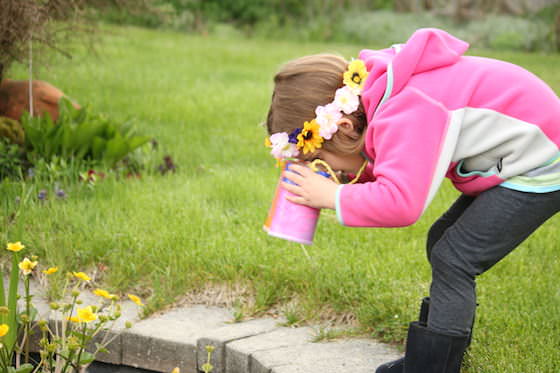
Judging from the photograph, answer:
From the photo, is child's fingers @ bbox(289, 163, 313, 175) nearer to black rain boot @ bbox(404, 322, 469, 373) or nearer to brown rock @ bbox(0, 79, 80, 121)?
black rain boot @ bbox(404, 322, 469, 373)

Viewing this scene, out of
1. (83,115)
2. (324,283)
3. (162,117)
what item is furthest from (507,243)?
(162,117)

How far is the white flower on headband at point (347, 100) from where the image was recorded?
1.95 meters

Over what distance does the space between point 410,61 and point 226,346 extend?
1.19 metres

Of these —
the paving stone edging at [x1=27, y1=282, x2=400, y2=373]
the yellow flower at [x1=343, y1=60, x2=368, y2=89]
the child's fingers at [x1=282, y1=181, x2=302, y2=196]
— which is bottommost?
the paving stone edging at [x1=27, y1=282, x2=400, y2=373]

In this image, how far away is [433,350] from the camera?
6.36 ft

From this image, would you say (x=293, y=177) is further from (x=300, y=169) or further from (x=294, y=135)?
(x=294, y=135)

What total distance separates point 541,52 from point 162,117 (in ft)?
25.9

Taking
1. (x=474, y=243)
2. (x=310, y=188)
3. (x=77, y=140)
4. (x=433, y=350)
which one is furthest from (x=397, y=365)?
(x=77, y=140)

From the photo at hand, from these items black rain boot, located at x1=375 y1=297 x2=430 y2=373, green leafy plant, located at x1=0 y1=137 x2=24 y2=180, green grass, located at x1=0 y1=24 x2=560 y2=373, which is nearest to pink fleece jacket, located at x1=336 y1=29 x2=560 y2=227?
black rain boot, located at x1=375 y1=297 x2=430 y2=373

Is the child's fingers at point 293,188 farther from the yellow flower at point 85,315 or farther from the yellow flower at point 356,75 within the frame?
the yellow flower at point 85,315

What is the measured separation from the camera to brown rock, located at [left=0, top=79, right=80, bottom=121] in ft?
15.1

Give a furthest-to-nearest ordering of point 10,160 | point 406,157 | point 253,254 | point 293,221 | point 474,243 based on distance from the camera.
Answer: point 10,160 → point 253,254 → point 293,221 → point 474,243 → point 406,157

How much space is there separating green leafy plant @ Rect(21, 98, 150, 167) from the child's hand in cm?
221

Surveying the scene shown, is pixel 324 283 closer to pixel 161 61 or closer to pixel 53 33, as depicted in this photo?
pixel 53 33
